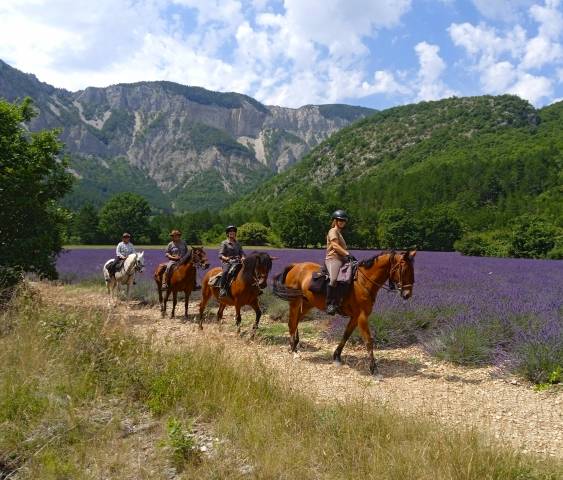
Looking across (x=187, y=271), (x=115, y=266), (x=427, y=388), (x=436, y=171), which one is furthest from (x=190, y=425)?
(x=436, y=171)

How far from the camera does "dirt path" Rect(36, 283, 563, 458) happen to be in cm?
462

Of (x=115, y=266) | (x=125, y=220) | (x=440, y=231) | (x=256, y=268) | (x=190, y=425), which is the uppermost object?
(x=440, y=231)

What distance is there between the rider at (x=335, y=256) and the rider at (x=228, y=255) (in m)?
2.68

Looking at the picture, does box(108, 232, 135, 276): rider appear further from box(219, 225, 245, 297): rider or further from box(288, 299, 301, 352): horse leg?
box(288, 299, 301, 352): horse leg

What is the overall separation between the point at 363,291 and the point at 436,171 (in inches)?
3098

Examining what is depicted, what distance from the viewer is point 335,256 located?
7.67 m

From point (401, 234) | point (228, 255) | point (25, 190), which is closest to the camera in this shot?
point (228, 255)

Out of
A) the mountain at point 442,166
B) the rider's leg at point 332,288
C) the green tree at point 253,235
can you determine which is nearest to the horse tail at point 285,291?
the rider's leg at point 332,288

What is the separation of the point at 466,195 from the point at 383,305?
64.4 meters

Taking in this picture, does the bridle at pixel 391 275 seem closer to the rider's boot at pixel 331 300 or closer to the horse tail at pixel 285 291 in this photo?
the rider's boot at pixel 331 300

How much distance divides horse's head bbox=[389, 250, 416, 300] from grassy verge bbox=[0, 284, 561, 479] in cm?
282

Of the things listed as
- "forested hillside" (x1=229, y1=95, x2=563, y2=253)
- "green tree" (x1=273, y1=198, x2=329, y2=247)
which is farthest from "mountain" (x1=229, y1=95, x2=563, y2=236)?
"green tree" (x1=273, y1=198, x2=329, y2=247)

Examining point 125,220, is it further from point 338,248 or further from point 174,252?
point 338,248

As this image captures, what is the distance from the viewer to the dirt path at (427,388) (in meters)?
4.62
